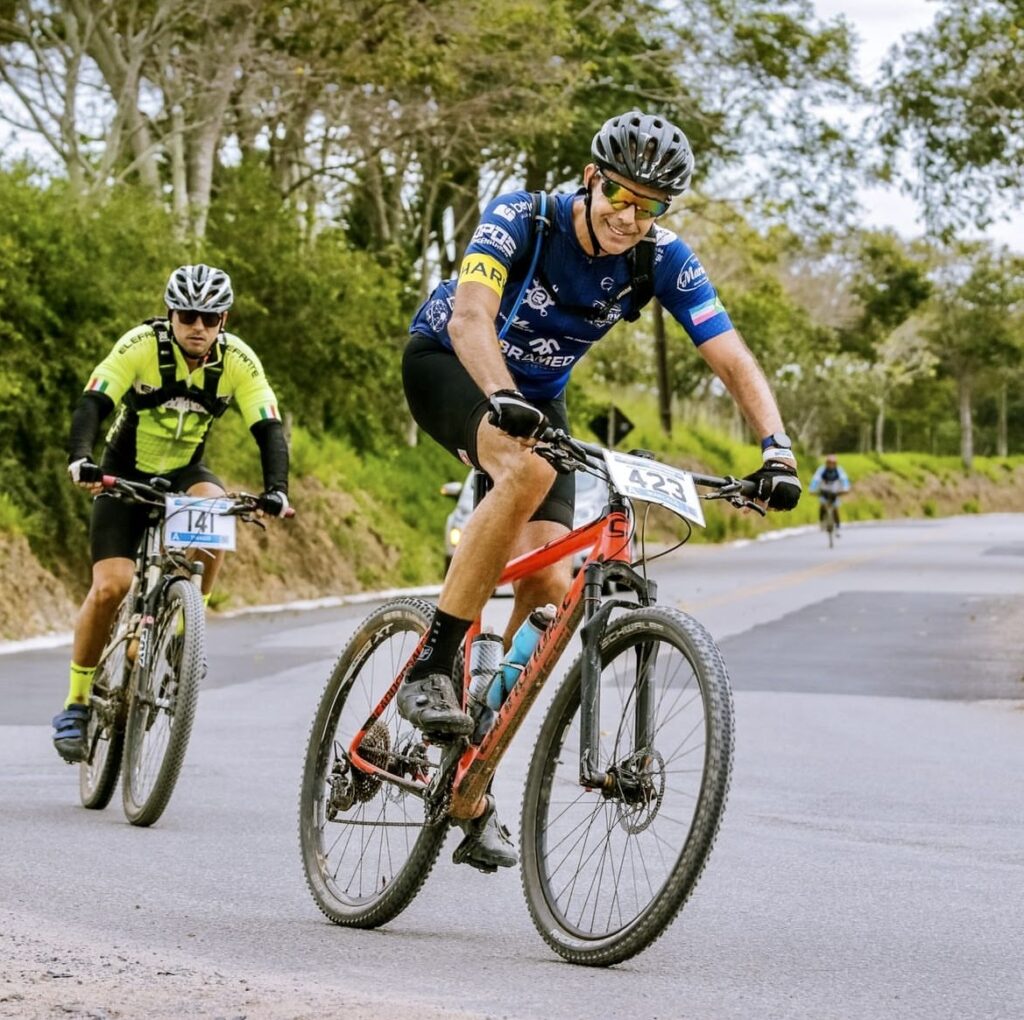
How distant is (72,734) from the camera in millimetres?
8461

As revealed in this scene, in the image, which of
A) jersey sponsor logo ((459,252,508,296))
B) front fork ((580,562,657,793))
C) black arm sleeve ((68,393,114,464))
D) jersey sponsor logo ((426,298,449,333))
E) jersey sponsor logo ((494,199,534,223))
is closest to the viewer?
front fork ((580,562,657,793))

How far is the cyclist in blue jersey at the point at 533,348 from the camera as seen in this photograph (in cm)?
541

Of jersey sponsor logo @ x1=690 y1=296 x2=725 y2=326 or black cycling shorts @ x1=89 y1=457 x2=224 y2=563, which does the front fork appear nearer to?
jersey sponsor logo @ x1=690 y1=296 x2=725 y2=326

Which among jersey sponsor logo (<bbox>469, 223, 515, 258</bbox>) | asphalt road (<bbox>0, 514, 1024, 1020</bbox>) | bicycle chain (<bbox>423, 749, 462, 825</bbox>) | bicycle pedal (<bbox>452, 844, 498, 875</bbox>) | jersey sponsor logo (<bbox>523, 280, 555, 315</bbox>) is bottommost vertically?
asphalt road (<bbox>0, 514, 1024, 1020</bbox>)

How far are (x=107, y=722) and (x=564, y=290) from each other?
132 inches

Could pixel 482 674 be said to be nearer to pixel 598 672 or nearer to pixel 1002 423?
pixel 598 672

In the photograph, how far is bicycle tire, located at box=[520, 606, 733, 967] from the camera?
15.6ft

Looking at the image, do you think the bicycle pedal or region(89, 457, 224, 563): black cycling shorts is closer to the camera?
the bicycle pedal

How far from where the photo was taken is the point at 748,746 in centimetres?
1109

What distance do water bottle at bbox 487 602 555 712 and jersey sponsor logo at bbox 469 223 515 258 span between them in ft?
3.08

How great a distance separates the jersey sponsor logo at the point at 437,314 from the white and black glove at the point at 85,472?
2380 mm

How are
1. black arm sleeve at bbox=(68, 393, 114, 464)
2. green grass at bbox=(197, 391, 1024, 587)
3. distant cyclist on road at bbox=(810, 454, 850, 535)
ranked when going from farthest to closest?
distant cyclist on road at bbox=(810, 454, 850, 535)
green grass at bbox=(197, 391, 1024, 587)
black arm sleeve at bbox=(68, 393, 114, 464)

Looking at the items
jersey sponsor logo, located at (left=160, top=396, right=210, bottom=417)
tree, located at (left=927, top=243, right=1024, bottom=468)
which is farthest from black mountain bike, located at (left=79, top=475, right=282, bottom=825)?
tree, located at (left=927, top=243, right=1024, bottom=468)

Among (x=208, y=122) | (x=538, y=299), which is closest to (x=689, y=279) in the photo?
Result: (x=538, y=299)
